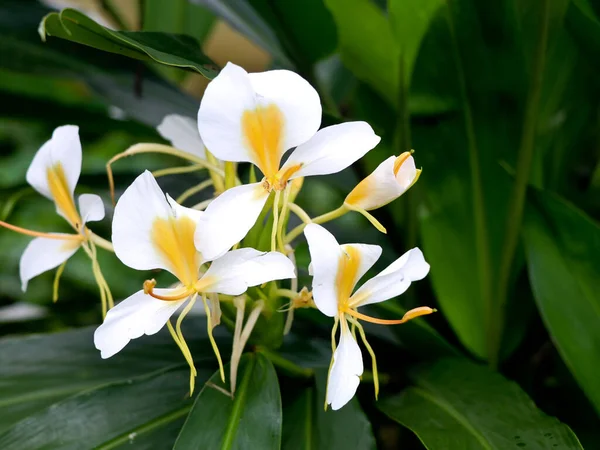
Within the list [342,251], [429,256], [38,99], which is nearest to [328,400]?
[342,251]

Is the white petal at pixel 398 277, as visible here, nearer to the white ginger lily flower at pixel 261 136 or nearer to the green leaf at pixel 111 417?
the white ginger lily flower at pixel 261 136

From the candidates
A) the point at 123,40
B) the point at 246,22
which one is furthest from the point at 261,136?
the point at 246,22

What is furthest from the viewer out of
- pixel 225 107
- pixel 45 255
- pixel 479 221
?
pixel 479 221

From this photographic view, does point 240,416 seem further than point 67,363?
No

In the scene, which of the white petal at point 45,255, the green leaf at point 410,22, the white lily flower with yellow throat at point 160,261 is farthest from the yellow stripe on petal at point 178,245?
the green leaf at point 410,22

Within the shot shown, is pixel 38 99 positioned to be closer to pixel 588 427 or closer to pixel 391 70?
pixel 391 70

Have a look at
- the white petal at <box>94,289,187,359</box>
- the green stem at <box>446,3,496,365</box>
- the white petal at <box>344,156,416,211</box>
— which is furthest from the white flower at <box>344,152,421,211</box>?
the green stem at <box>446,3,496,365</box>

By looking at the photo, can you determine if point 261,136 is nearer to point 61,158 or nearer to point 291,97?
point 291,97
